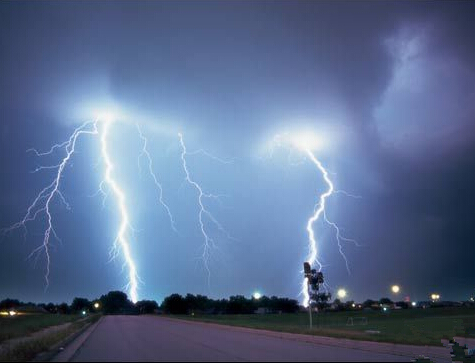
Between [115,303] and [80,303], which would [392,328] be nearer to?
[115,303]

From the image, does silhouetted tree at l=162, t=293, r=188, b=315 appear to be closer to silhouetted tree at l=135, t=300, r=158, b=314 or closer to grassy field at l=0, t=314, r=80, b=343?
silhouetted tree at l=135, t=300, r=158, b=314

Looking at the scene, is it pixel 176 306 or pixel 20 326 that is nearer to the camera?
pixel 20 326

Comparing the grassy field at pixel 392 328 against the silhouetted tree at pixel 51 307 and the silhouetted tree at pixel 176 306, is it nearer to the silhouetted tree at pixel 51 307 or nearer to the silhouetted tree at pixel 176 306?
the silhouetted tree at pixel 176 306

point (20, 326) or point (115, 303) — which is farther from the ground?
point (115, 303)

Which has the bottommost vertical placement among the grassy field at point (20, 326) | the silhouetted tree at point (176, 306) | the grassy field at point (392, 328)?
the grassy field at point (20, 326)

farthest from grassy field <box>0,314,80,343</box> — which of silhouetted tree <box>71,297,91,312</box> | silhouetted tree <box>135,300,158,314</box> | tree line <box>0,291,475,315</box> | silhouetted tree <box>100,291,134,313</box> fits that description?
silhouetted tree <box>71,297,91,312</box>

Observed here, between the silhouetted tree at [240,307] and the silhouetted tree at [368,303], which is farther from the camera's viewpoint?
the silhouetted tree at [368,303]

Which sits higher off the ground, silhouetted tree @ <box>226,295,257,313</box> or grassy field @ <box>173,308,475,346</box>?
silhouetted tree @ <box>226,295,257,313</box>

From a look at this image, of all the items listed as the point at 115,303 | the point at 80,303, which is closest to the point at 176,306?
the point at 115,303

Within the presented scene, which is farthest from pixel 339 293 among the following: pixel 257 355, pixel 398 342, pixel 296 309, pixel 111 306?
pixel 111 306

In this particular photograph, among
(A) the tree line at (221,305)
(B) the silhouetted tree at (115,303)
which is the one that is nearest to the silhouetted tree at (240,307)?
(A) the tree line at (221,305)

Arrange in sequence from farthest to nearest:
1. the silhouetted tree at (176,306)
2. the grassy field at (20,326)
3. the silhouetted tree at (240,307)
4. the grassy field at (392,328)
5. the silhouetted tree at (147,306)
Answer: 1. the silhouetted tree at (147,306)
2. the silhouetted tree at (176,306)
3. the silhouetted tree at (240,307)
4. the grassy field at (20,326)
5. the grassy field at (392,328)

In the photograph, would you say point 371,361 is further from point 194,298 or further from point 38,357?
point 194,298

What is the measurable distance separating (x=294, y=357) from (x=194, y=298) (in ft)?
462
